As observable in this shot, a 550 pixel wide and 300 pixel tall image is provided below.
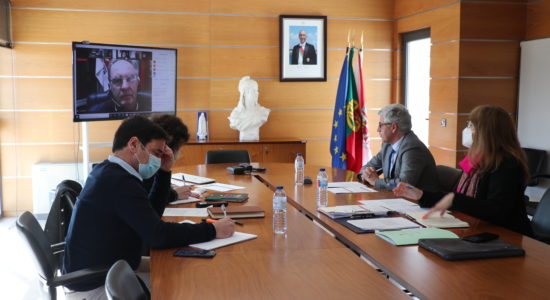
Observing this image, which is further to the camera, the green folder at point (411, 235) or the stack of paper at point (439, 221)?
the stack of paper at point (439, 221)

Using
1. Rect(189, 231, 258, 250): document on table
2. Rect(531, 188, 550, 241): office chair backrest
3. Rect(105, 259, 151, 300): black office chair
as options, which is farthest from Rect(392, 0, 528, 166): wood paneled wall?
Rect(105, 259, 151, 300): black office chair

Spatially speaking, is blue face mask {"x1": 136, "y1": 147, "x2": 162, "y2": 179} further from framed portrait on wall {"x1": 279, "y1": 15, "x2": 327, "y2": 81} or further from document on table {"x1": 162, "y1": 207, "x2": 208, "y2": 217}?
framed portrait on wall {"x1": 279, "y1": 15, "x2": 327, "y2": 81}

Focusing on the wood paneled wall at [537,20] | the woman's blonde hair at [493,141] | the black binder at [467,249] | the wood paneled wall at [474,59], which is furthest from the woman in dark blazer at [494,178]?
the wood paneled wall at [537,20]

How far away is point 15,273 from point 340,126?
3.84m

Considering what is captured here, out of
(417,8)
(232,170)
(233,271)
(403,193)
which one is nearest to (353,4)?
(417,8)

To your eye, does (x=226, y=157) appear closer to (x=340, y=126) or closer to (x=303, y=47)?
(x=340, y=126)

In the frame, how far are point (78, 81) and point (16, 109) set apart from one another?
1788 millimetres

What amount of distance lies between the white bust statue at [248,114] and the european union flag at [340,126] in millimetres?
883

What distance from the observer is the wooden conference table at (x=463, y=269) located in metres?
1.81

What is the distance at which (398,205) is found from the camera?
3.11 m

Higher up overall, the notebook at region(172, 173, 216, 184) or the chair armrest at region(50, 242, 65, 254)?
the notebook at region(172, 173, 216, 184)

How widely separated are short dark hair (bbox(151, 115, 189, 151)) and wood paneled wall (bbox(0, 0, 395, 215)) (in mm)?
3570

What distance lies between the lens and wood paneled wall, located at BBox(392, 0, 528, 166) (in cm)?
572

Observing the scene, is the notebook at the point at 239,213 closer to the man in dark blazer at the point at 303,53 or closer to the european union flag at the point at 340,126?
the european union flag at the point at 340,126
